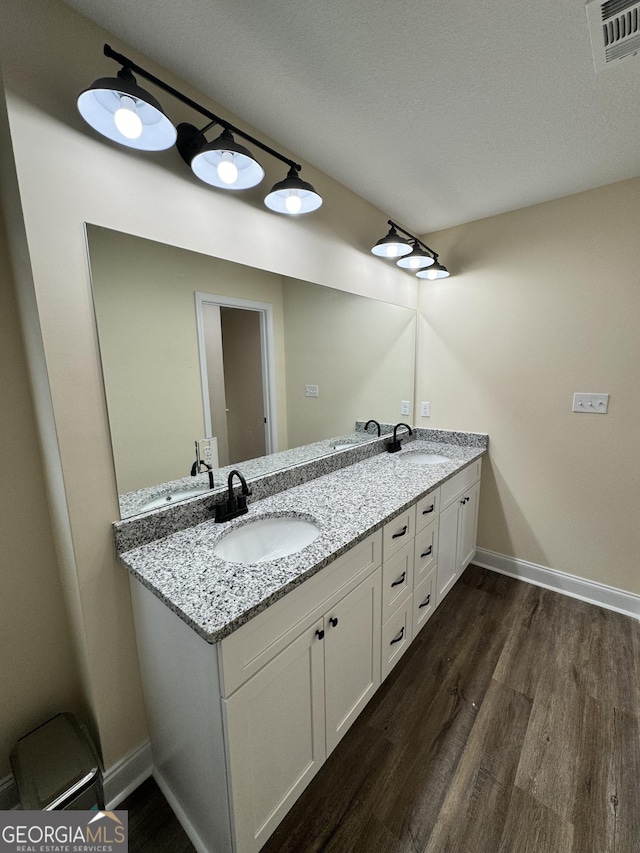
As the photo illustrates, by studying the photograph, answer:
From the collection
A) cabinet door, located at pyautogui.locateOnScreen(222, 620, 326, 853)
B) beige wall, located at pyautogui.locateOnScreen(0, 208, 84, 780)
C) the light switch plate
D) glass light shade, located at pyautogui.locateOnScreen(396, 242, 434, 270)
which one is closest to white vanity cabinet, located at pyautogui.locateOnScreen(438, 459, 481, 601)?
the light switch plate

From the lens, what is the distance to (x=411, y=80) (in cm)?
119

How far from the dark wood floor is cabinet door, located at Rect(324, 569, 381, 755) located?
20 centimetres

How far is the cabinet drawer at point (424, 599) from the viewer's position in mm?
1728

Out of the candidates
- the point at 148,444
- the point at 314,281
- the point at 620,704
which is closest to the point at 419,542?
the point at 620,704

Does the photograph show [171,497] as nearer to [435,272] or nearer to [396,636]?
[396,636]

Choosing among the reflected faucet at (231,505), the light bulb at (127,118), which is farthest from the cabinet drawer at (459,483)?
the light bulb at (127,118)

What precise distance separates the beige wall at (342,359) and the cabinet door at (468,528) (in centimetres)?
75

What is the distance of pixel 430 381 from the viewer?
8.66 ft

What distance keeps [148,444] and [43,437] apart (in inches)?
11.8

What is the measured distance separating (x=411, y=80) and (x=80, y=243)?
4.01 ft

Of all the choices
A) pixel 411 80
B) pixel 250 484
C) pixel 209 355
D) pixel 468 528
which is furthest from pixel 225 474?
pixel 468 528

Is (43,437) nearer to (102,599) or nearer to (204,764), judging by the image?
(102,599)

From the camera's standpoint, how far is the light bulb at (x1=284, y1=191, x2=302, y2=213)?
1380 mm

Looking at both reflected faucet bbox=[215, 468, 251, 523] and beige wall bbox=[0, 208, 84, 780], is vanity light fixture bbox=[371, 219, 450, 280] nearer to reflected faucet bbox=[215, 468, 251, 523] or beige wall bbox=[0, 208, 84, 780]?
reflected faucet bbox=[215, 468, 251, 523]
